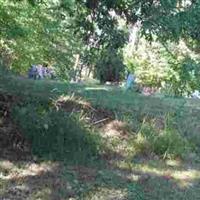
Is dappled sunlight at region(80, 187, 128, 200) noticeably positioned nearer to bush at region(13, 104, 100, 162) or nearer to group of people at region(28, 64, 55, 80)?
bush at region(13, 104, 100, 162)

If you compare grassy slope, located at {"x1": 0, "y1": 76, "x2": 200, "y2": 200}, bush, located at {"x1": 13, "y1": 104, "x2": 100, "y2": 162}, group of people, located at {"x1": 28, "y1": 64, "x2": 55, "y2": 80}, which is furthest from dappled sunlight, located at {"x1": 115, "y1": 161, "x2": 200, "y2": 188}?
group of people, located at {"x1": 28, "y1": 64, "x2": 55, "y2": 80}

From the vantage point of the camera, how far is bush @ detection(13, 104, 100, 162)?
7.74 metres

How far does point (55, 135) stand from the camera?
25.8 ft

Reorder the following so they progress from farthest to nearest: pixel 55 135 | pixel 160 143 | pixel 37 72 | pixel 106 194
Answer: pixel 37 72 < pixel 160 143 < pixel 55 135 < pixel 106 194

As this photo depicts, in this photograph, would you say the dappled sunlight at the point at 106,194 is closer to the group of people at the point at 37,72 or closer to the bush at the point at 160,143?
the bush at the point at 160,143

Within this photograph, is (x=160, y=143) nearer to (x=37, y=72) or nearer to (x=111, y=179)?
(x=111, y=179)

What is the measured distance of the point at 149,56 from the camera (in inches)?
710

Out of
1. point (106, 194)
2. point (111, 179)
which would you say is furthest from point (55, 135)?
point (106, 194)

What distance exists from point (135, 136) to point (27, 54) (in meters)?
8.58

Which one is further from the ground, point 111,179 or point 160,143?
point 160,143

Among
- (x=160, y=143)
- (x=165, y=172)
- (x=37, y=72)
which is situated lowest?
(x=165, y=172)

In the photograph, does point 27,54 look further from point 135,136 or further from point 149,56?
point 135,136

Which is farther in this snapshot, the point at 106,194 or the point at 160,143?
the point at 160,143

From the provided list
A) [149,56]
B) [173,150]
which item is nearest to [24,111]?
[173,150]
